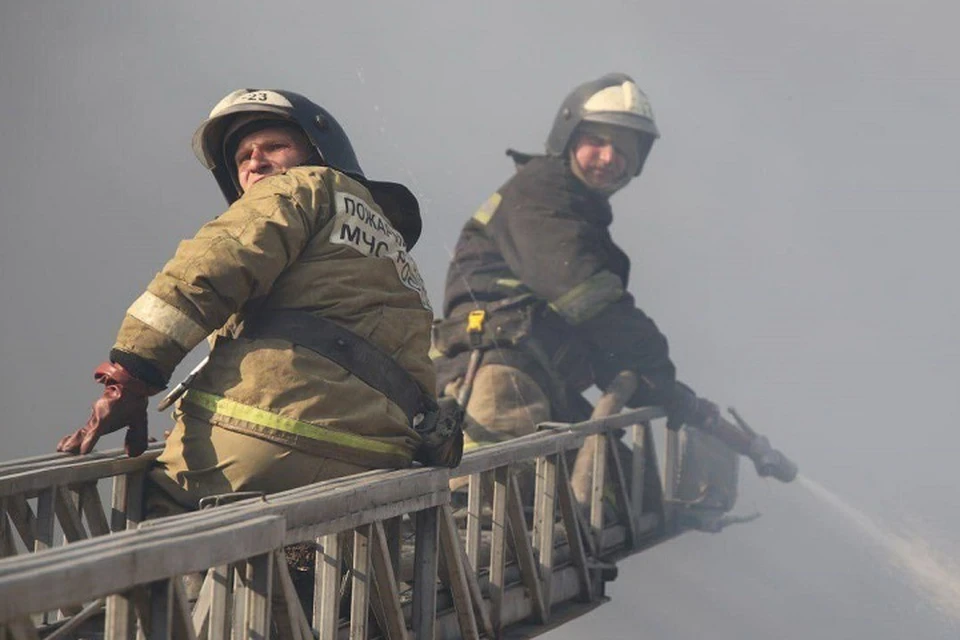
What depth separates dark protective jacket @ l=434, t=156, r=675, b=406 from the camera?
9.20 m

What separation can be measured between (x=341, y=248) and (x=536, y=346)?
4.48 metres

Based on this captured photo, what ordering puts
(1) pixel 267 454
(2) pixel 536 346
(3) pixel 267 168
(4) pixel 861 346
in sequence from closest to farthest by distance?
1. (1) pixel 267 454
2. (3) pixel 267 168
3. (2) pixel 536 346
4. (4) pixel 861 346

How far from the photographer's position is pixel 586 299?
362 inches

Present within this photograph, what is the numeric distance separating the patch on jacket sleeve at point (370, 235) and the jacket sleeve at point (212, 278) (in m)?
0.11

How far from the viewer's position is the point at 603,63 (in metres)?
19.8

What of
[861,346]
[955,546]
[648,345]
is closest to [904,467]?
[861,346]

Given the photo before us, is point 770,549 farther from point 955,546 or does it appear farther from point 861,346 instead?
point 861,346

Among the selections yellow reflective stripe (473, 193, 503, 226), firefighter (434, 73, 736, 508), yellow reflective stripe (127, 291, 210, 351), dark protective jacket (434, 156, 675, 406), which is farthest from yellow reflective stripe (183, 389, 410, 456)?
yellow reflective stripe (473, 193, 503, 226)

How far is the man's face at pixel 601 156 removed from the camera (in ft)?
32.3

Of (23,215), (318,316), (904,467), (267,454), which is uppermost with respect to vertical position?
(318,316)

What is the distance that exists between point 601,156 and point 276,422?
18.5 feet

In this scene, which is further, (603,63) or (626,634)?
(603,63)

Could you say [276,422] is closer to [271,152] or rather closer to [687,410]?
[271,152]

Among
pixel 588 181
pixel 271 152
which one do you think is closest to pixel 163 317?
pixel 271 152
